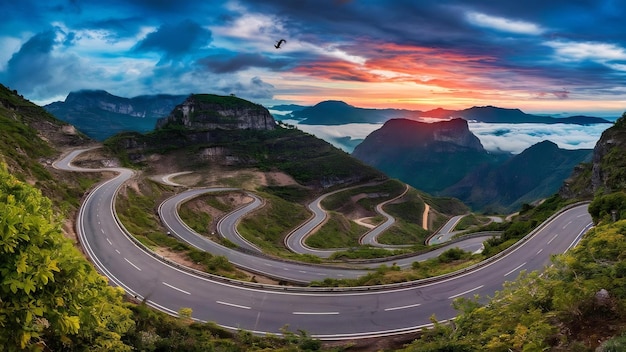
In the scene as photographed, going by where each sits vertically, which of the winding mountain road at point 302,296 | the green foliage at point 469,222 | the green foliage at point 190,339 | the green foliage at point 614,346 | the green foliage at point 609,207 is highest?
the green foliage at point 614,346

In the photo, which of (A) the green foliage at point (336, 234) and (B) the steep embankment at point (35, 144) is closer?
(B) the steep embankment at point (35, 144)

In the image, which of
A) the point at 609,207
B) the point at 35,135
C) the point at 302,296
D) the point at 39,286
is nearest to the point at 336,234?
the point at 609,207

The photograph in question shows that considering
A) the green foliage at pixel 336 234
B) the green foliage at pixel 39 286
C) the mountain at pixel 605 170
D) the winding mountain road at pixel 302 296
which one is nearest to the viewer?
the green foliage at pixel 39 286

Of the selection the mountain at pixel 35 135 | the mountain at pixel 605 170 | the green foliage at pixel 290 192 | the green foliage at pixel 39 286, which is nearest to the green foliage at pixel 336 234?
the green foliage at pixel 290 192

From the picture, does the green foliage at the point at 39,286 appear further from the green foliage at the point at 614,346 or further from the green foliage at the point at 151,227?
the green foliage at the point at 151,227

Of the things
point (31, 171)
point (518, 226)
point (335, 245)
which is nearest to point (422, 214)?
point (335, 245)

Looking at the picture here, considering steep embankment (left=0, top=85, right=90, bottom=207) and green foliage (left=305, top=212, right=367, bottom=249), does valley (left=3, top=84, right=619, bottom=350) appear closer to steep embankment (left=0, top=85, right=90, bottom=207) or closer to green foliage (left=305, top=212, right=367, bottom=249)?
green foliage (left=305, top=212, right=367, bottom=249)

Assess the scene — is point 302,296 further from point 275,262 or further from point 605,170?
point 605,170
